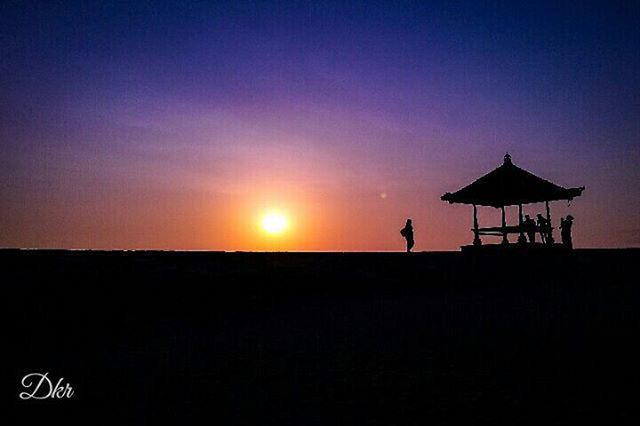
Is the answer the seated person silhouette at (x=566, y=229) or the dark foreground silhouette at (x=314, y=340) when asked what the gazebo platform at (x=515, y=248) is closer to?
the seated person silhouette at (x=566, y=229)

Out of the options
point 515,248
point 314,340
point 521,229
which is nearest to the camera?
point 314,340

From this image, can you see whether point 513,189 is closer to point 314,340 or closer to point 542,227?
point 542,227

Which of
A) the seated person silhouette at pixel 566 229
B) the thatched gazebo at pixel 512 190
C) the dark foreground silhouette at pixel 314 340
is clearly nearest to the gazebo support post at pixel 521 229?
the thatched gazebo at pixel 512 190

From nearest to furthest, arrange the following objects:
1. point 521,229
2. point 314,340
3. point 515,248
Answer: point 314,340, point 515,248, point 521,229

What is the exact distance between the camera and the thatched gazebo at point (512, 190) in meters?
15.3

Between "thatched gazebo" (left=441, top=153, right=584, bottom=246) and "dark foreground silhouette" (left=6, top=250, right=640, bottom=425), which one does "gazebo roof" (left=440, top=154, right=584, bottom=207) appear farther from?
"dark foreground silhouette" (left=6, top=250, right=640, bottom=425)

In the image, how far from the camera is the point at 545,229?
16609mm

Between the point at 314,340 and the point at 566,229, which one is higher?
the point at 566,229

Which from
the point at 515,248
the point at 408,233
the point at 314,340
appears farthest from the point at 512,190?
the point at 314,340

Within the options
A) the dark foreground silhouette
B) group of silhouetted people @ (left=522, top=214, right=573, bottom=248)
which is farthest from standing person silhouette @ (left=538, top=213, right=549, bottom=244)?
the dark foreground silhouette

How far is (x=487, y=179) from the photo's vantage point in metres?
15.8

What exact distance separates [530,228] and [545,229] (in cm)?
74

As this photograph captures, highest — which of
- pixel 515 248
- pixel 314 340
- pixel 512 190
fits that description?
pixel 512 190

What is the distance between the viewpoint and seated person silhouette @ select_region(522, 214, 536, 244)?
53.6ft
